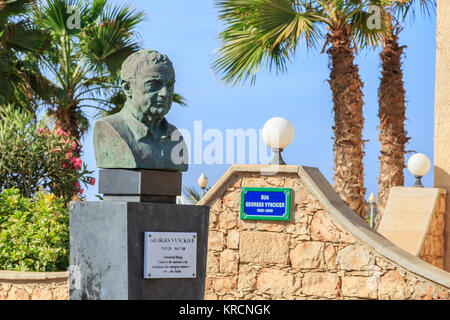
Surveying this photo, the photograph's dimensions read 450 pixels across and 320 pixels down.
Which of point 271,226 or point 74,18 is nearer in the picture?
point 271,226

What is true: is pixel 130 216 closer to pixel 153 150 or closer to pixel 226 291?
pixel 153 150

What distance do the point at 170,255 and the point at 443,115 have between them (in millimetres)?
A: 6544

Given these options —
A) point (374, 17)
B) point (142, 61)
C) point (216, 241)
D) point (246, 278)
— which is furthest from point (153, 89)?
point (374, 17)

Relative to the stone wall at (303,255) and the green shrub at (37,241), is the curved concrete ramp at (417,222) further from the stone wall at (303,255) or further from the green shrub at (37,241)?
the green shrub at (37,241)

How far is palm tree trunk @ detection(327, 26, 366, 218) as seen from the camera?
11664mm

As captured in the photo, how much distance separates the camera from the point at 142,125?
17.0ft

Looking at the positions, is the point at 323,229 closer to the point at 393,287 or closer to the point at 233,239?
the point at 393,287

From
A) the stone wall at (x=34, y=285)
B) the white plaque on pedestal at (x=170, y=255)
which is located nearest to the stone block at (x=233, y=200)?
the stone wall at (x=34, y=285)

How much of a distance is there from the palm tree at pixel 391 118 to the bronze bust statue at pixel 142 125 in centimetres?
872

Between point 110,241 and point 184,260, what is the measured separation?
0.62 m

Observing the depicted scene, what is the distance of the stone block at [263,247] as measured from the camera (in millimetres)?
8039

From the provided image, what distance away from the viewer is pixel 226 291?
8328 mm

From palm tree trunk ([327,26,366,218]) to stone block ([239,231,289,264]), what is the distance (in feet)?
12.5
